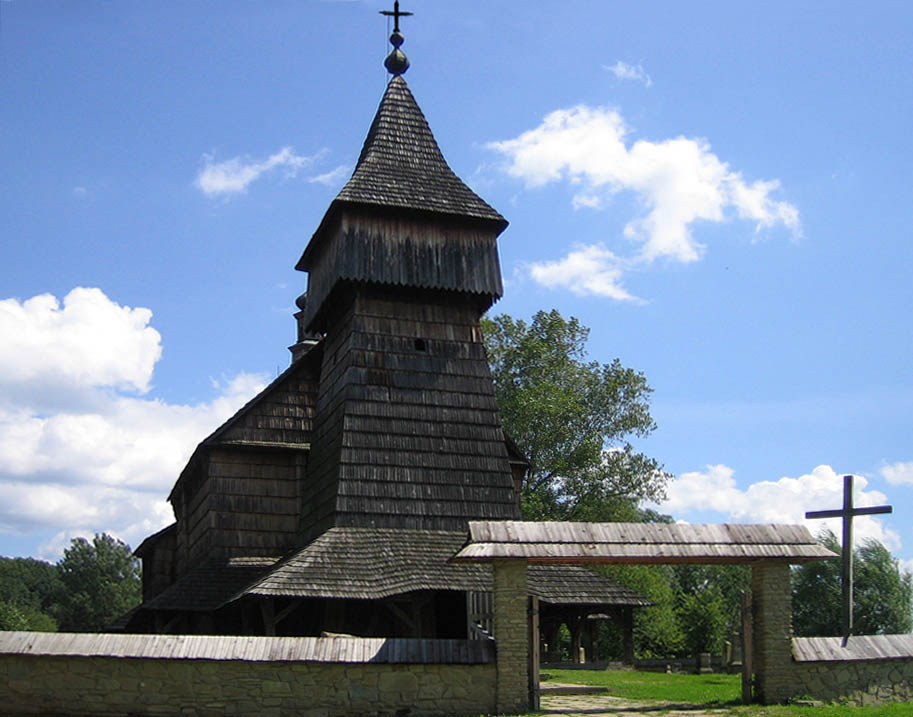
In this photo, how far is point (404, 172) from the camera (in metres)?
22.3

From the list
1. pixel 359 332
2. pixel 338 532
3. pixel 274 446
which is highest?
pixel 359 332

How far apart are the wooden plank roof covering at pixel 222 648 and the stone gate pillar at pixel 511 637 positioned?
1.93ft

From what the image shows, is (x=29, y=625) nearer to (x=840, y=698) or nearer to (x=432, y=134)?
(x=432, y=134)

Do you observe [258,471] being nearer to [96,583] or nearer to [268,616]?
[268,616]

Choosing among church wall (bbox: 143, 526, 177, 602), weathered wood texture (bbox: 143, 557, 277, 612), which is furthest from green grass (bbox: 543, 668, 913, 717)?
church wall (bbox: 143, 526, 177, 602)

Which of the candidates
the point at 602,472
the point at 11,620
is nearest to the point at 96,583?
the point at 11,620

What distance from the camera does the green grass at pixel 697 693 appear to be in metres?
12.0

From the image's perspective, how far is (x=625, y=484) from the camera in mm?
38312

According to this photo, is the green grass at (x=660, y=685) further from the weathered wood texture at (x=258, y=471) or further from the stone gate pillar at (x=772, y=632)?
the weathered wood texture at (x=258, y=471)

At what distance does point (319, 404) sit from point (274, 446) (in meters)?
1.36

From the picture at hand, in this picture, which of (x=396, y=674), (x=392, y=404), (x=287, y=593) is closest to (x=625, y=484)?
(x=392, y=404)

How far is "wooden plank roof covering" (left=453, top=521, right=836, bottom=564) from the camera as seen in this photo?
1270 cm

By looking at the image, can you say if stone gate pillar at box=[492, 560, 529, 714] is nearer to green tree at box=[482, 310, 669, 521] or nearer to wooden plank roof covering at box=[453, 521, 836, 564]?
wooden plank roof covering at box=[453, 521, 836, 564]

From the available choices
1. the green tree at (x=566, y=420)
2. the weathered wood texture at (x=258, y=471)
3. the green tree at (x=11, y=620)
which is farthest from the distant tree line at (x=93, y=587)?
the weathered wood texture at (x=258, y=471)
